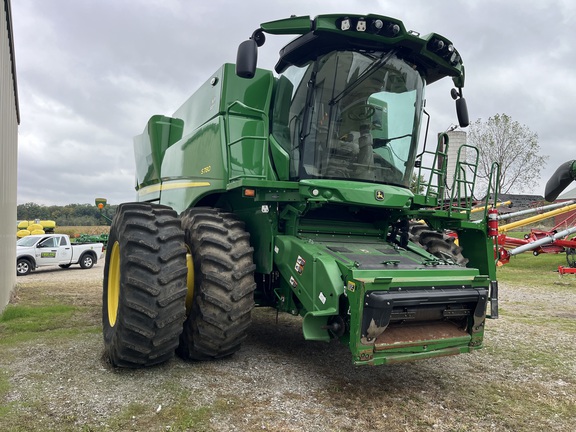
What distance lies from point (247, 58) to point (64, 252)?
16.5 metres

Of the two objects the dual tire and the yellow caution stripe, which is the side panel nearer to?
the yellow caution stripe

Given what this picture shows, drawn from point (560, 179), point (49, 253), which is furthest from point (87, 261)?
point (560, 179)

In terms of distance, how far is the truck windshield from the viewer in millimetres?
4582

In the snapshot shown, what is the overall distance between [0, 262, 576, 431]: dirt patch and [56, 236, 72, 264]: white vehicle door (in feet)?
43.6

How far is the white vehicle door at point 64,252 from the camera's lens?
58.3ft

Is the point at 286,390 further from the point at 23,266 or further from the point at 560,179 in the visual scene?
the point at 23,266

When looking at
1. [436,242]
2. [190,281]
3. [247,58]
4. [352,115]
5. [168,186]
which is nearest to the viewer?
[247,58]

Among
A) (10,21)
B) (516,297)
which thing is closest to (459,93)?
(516,297)

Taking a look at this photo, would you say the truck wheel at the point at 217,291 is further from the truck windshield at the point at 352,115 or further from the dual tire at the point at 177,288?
the truck windshield at the point at 352,115

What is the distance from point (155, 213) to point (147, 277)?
74 cm

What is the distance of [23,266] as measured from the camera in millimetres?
16250

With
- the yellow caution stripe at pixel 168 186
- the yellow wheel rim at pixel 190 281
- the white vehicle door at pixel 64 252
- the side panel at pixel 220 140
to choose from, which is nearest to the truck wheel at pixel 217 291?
the yellow wheel rim at pixel 190 281

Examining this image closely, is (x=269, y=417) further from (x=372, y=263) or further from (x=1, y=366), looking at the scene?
(x=1, y=366)

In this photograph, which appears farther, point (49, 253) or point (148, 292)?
point (49, 253)
